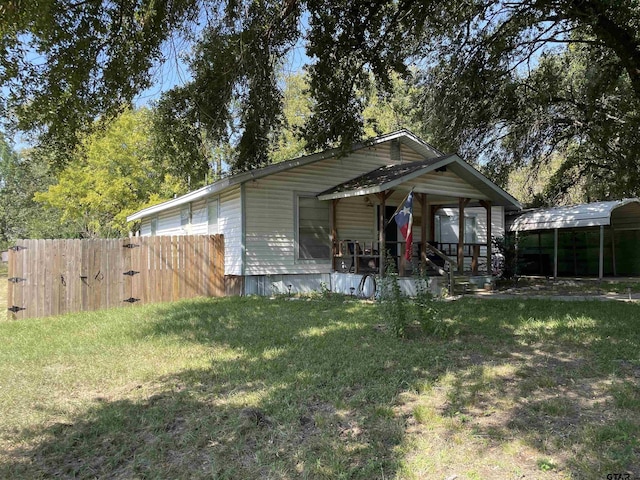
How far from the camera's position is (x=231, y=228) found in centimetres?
1180

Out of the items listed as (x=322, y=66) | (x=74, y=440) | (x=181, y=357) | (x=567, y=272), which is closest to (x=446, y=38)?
(x=322, y=66)

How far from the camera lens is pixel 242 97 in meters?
8.88

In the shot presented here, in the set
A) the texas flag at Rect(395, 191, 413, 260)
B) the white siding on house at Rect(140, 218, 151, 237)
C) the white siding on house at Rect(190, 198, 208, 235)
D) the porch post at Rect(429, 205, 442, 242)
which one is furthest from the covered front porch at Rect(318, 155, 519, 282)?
the white siding on house at Rect(140, 218, 151, 237)

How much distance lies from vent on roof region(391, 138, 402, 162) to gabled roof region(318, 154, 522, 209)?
738 mm

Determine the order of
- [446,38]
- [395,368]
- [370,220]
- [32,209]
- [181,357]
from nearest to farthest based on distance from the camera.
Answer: [395,368], [181,357], [446,38], [370,220], [32,209]

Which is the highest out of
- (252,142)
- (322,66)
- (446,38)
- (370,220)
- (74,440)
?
(446,38)

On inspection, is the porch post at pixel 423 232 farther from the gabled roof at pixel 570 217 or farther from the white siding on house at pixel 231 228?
the gabled roof at pixel 570 217

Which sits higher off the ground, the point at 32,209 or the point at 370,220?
the point at 32,209

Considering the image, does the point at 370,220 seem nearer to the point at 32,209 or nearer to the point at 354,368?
the point at 354,368

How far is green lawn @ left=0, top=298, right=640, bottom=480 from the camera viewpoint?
300 cm

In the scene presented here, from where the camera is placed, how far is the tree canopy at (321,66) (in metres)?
6.48

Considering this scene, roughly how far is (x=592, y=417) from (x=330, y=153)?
9.56m

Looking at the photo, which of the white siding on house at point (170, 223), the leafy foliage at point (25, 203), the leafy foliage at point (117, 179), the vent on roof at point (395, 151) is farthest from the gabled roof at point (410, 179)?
the leafy foliage at point (25, 203)

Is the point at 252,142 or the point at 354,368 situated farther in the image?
the point at 252,142
